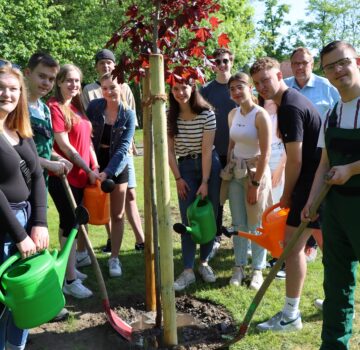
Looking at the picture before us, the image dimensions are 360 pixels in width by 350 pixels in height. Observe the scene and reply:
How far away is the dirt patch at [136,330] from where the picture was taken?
3.36m

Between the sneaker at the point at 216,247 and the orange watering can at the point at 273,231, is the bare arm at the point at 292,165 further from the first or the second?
the sneaker at the point at 216,247

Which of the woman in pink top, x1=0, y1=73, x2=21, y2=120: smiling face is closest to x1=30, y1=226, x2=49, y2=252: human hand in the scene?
x1=0, y1=73, x2=21, y2=120: smiling face

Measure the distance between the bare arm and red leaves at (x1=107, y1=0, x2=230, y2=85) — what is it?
0.83 m

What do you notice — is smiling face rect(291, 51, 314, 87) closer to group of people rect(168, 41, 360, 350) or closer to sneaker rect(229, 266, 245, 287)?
group of people rect(168, 41, 360, 350)

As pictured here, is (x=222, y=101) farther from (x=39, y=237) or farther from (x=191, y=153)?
(x=39, y=237)

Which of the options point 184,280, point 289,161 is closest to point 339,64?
point 289,161

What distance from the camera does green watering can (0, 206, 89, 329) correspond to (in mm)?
2398

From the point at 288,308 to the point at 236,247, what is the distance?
1047 millimetres

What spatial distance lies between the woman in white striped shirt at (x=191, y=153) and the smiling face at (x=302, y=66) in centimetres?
142

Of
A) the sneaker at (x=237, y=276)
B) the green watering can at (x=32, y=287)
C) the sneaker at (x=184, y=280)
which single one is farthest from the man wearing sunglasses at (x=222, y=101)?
the green watering can at (x=32, y=287)

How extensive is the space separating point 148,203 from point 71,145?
1.04m

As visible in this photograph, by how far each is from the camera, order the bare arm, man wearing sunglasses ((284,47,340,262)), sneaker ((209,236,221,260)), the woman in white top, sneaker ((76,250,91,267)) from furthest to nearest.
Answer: sneaker ((209,236,221,260)) → man wearing sunglasses ((284,47,340,262)) → sneaker ((76,250,91,267)) → the woman in white top → the bare arm

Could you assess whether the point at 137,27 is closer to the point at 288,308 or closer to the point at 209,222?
the point at 209,222

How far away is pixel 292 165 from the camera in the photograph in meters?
3.33
